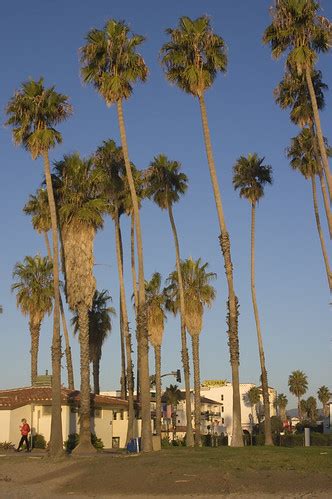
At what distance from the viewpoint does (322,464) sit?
70.0 feet

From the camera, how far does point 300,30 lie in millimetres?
36312

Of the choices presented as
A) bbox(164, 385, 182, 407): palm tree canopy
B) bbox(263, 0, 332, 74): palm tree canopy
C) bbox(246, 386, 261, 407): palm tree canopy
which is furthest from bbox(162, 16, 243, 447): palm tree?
bbox(246, 386, 261, 407): palm tree canopy

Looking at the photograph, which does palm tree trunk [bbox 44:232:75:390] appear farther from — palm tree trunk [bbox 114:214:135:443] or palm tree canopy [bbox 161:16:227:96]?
palm tree canopy [bbox 161:16:227:96]

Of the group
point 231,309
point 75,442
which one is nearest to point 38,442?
point 75,442

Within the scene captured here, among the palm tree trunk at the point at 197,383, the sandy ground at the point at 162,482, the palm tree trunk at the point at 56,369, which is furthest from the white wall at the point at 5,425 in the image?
the sandy ground at the point at 162,482

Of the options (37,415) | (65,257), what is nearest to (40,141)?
(65,257)

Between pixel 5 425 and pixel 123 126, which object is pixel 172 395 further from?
pixel 123 126

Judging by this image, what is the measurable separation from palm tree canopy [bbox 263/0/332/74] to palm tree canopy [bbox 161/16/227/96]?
3145mm

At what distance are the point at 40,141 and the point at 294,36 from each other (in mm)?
13888

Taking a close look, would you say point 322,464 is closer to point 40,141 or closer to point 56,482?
point 56,482

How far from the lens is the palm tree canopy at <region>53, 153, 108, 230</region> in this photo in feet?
128

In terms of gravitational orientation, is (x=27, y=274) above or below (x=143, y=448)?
above

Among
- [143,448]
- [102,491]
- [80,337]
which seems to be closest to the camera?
[102,491]

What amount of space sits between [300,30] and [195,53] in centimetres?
545
